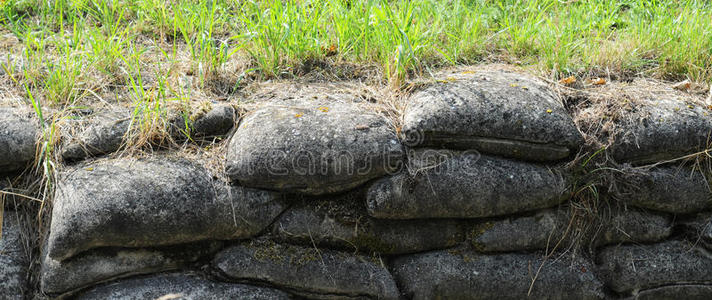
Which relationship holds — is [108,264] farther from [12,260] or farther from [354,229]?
[354,229]

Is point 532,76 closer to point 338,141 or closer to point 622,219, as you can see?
A: point 622,219

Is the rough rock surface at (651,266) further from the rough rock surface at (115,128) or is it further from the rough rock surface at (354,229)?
the rough rock surface at (115,128)

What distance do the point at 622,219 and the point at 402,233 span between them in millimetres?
1050

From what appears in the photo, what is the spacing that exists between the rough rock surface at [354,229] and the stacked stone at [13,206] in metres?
1.07

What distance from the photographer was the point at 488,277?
261cm

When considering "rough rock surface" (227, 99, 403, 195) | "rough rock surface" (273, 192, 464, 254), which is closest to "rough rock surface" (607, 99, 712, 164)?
"rough rock surface" (273, 192, 464, 254)

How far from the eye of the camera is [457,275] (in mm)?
2594

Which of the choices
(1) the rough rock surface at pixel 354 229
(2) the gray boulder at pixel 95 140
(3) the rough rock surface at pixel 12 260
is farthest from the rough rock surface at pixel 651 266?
(3) the rough rock surface at pixel 12 260

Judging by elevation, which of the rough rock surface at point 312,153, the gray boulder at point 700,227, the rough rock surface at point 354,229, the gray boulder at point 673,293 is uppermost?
the rough rock surface at point 312,153

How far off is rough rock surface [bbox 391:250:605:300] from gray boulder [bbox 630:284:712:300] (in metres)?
0.21

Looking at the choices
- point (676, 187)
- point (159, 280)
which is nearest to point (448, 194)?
point (676, 187)

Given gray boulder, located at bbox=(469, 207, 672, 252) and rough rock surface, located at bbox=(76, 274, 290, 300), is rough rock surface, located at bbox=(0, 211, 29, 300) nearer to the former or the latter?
rough rock surface, located at bbox=(76, 274, 290, 300)

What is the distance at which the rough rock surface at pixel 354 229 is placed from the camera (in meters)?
2.55

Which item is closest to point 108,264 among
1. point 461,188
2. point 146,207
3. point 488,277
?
point 146,207
